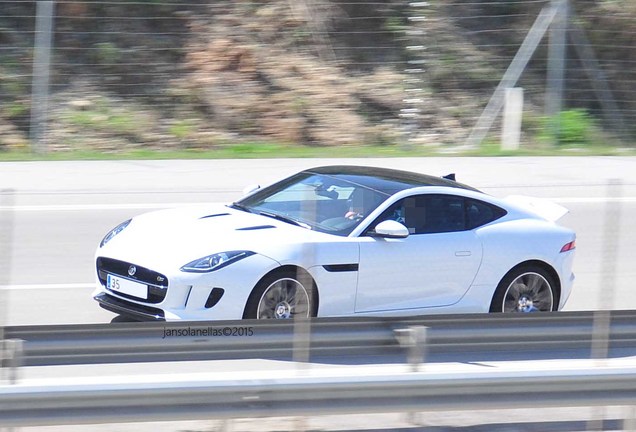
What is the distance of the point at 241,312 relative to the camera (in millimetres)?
7703

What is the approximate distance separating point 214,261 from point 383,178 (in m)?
1.95

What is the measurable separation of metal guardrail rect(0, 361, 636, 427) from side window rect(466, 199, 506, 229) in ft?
10.5

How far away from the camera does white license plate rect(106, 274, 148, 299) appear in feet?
25.6

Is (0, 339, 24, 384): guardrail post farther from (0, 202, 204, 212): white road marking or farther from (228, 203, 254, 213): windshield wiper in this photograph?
(0, 202, 204, 212): white road marking

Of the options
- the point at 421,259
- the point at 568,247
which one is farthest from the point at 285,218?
the point at 568,247

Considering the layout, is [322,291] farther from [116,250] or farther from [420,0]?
[420,0]

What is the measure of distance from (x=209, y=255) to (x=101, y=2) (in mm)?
11042

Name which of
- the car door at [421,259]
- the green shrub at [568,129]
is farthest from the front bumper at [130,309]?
the green shrub at [568,129]

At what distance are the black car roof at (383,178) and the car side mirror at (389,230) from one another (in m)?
0.46

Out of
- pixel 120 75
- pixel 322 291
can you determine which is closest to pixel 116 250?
pixel 322 291

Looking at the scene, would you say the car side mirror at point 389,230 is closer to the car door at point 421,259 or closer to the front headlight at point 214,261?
the car door at point 421,259

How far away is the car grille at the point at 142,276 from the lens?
7695mm

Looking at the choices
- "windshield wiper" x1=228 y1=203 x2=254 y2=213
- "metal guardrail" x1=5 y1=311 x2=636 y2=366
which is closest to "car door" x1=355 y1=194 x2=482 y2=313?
"windshield wiper" x1=228 y1=203 x2=254 y2=213

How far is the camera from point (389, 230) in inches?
322
